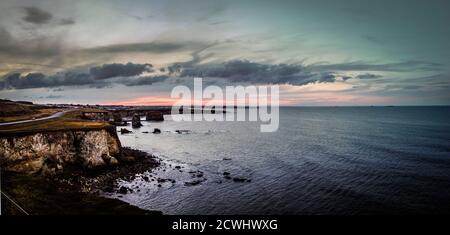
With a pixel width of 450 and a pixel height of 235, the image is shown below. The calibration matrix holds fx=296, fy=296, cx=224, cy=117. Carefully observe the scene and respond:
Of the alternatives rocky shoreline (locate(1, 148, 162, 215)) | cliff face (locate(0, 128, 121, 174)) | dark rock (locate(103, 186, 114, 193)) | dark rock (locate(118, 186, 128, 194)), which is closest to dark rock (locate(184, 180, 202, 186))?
dark rock (locate(118, 186, 128, 194))

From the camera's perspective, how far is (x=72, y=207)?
22.6 meters

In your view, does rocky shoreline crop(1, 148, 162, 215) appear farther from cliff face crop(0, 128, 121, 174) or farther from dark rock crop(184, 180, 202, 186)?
dark rock crop(184, 180, 202, 186)

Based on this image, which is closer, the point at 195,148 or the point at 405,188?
the point at 405,188

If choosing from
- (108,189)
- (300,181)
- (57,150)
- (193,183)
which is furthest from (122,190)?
(300,181)

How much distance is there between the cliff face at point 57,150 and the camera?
40438 mm

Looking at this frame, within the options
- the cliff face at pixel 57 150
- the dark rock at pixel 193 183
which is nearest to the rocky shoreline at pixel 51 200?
the cliff face at pixel 57 150

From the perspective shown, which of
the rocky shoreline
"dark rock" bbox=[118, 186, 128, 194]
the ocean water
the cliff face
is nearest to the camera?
the rocky shoreline

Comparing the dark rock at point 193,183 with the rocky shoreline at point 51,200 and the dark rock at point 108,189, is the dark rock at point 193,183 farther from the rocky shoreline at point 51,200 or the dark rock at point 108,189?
the rocky shoreline at point 51,200

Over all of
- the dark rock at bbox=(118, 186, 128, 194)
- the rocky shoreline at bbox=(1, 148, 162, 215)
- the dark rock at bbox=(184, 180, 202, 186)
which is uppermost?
the rocky shoreline at bbox=(1, 148, 162, 215)

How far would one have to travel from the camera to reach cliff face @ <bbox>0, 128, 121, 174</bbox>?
40438 mm

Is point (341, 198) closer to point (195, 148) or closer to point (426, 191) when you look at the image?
point (426, 191)

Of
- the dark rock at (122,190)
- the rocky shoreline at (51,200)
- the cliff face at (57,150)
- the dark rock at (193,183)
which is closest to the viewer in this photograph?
the rocky shoreline at (51,200)
